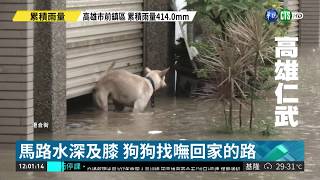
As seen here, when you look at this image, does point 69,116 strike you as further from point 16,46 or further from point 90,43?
point 16,46

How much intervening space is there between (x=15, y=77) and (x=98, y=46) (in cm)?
400

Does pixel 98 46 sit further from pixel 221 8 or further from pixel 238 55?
pixel 238 55

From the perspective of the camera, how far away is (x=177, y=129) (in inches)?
416

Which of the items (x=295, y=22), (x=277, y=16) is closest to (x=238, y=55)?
(x=277, y=16)

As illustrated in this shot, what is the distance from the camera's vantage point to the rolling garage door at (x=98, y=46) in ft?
37.5

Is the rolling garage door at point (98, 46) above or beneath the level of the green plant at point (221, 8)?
beneath

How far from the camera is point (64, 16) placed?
9.55m

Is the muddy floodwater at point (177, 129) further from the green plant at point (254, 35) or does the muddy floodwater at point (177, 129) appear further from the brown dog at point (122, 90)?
the green plant at point (254, 35)

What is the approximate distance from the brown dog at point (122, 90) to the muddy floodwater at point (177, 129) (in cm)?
17

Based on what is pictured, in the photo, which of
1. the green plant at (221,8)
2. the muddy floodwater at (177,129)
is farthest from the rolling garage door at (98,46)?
the green plant at (221,8)

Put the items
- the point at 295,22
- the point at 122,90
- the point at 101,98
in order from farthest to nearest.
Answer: the point at 295,22 < the point at 101,98 < the point at 122,90

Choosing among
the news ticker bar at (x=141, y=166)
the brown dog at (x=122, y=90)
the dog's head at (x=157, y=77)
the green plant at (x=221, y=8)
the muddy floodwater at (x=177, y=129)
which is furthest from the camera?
the dog's head at (x=157, y=77)

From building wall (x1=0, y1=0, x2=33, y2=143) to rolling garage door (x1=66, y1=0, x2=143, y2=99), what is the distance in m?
2.71

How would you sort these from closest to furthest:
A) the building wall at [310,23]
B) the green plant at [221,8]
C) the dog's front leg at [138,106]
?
the dog's front leg at [138,106]
the green plant at [221,8]
the building wall at [310,23]
